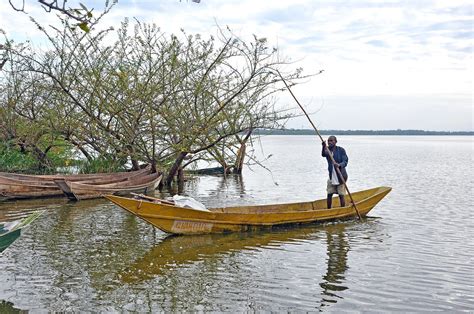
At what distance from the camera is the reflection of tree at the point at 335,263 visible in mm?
7801

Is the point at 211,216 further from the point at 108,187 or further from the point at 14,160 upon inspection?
the point at 14,160

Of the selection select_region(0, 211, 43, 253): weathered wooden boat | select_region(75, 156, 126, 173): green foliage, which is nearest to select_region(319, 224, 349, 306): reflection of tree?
select_region(0, 211, 43, 253): weathered wooden boat

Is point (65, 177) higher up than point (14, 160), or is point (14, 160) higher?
point (14, 160)

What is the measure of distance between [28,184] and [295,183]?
1211 cm

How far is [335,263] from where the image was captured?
9516mm

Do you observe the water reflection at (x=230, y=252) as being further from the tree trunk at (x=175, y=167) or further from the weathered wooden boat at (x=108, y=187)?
the tree trunk at (x=175, y=167)

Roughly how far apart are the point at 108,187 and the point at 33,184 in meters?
2.20

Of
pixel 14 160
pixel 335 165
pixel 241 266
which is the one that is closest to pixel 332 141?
pixel 335 165

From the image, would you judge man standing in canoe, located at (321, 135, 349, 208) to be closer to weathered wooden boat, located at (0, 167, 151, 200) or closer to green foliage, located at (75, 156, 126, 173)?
weathered wooden boat, located at (0, 167, 151, 200)

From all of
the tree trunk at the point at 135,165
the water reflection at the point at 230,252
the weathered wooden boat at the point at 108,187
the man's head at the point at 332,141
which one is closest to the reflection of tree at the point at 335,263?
the water reflection at the point at 230,252

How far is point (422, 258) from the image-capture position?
9953 millimetres

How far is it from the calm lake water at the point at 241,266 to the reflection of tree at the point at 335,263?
17mm

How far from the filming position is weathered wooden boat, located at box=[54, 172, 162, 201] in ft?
53.7

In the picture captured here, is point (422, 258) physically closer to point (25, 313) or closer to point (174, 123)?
point (25, 313)
